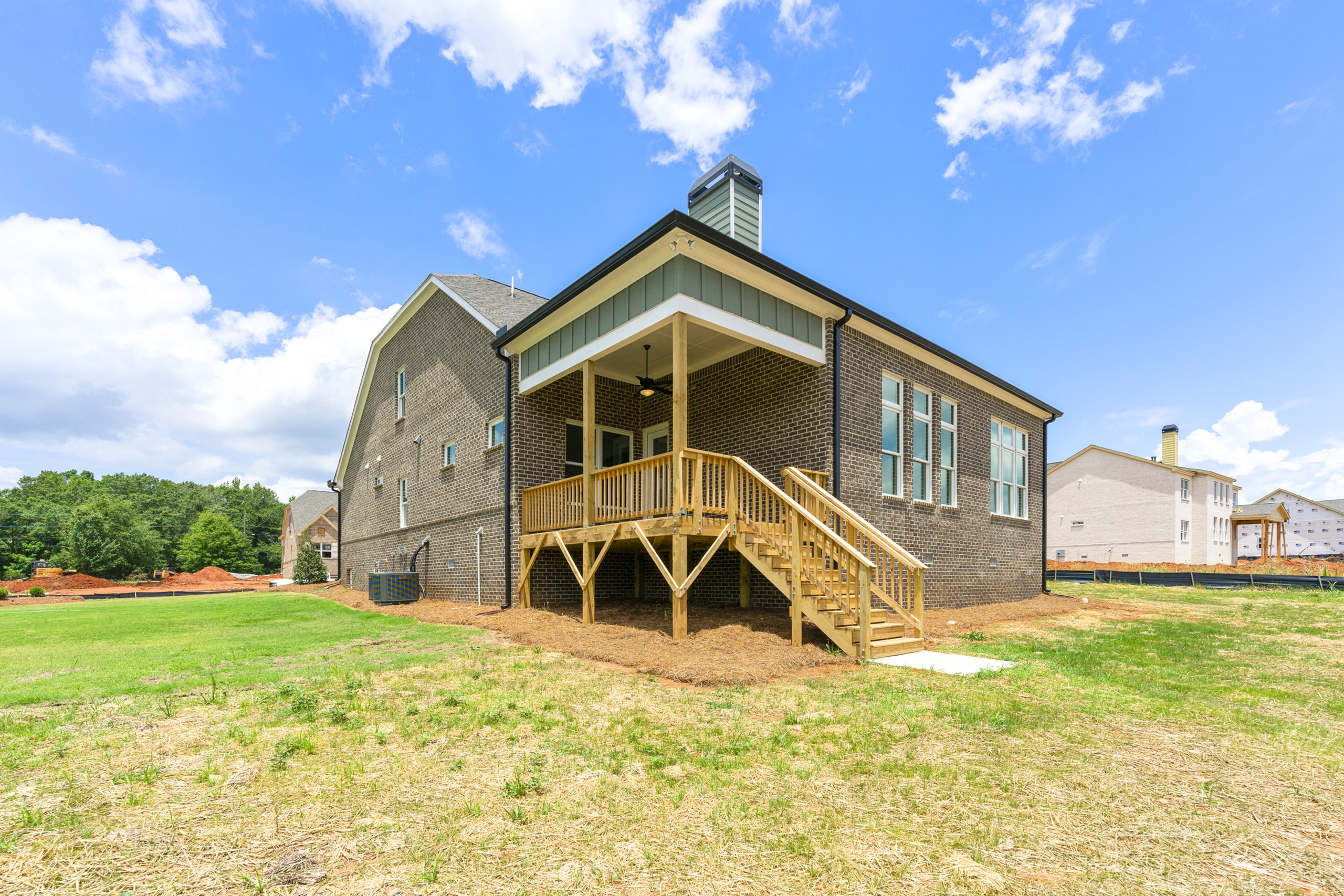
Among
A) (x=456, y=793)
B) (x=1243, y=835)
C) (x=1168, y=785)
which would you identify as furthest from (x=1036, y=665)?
(x=456, y=793)

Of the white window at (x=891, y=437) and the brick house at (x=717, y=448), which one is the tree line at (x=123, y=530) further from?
the white window at (x=891, y=437)

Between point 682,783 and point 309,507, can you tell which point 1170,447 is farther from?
point 309,507

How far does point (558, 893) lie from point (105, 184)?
484 inches

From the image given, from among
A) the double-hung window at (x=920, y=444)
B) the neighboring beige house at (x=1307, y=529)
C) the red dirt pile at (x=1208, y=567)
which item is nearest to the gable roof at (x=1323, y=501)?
the neighboring beige house at (x=1307, y=529)

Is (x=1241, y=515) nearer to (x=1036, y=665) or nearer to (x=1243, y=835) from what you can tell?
(x=1036, y=665)

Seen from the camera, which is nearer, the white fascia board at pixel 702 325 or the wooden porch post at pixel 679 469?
the wooden porch post at pixel 679 469

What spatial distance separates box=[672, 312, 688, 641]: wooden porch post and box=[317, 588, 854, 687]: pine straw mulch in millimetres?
384

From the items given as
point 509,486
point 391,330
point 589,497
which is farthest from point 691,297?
point 391,330

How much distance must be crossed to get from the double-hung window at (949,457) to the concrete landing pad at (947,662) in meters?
6.00

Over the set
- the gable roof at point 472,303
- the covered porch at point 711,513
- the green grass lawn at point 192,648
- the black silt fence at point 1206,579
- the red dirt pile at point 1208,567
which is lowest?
the red dirt pile at point 1208,567

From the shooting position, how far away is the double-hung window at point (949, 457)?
42.7 ft

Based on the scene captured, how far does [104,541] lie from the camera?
1641 inches

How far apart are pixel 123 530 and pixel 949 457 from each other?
5311 cm

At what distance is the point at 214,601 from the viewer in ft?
64.7
